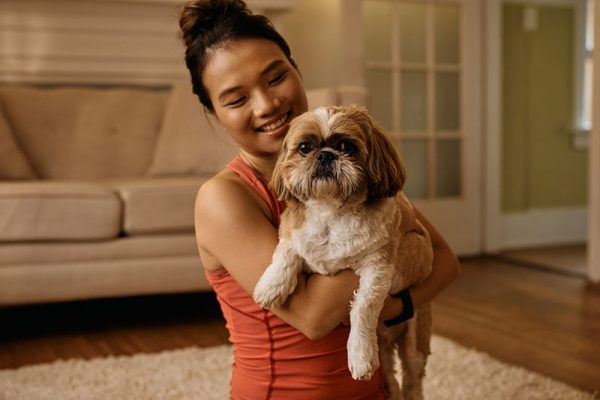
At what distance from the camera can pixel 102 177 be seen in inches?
162

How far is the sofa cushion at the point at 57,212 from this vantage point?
10.1ft

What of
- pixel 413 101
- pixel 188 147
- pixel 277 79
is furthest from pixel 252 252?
pixel 413 101

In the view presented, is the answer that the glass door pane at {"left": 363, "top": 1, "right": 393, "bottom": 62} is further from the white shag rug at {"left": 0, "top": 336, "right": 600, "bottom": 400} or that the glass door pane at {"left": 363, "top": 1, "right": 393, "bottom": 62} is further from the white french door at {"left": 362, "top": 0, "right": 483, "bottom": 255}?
the white shag rug at {"left": 0, "top": 336, "right": 600, "bottom": 400}

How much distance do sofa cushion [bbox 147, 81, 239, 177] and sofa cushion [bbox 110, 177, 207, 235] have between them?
76 cm

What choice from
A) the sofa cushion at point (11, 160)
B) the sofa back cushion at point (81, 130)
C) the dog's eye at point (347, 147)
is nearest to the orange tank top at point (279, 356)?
the dog's eye at point (347, 147)

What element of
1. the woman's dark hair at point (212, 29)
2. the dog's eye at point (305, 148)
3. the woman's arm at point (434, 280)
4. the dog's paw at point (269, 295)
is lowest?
the woman's arm at point (434, 280)

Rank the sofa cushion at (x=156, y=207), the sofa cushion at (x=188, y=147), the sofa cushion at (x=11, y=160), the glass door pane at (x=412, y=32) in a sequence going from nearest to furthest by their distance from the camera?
1. the sofa cushion at (x=156, y=207)
2. the sofa cushion at (x=11, y=160)
3. the sofa cushion at (x=188, y=147)
4. the glass door pane at (x=412, y=32)

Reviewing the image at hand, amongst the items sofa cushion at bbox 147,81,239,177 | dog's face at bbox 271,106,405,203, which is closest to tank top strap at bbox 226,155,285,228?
dog's face at bbox 271,106,405,203

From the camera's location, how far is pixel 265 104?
155cm

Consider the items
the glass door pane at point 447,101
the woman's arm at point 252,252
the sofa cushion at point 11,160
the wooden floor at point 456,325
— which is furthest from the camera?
the glass door pane at point 447,101

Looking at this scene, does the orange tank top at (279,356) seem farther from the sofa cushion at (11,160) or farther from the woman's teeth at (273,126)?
the sofa cushion at (11,160)

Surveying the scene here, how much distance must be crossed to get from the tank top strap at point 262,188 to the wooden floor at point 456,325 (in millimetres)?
1449

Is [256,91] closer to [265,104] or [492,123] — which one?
[265,104]

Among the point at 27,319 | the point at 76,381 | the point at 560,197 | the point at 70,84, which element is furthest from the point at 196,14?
the point at 560,197
